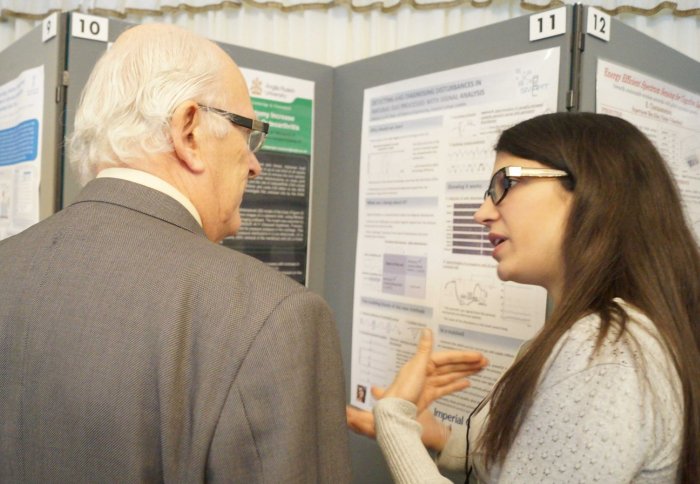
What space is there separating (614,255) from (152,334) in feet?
2.14

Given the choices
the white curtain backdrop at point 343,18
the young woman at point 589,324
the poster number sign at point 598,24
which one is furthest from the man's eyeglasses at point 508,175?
the white curtain backdrop at point 343,18

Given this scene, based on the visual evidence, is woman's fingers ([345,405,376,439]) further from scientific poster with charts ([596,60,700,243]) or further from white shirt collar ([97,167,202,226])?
scientific poster with charts ([596,60,700,243])

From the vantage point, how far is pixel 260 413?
26.3 inches

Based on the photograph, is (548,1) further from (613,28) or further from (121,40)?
(121,40)

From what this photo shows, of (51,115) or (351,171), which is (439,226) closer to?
(351,171)

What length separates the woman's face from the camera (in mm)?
967

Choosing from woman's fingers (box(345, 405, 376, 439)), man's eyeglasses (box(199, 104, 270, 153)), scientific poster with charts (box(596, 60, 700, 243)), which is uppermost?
scientific poster with charts (box(596, 60, 700, 243))

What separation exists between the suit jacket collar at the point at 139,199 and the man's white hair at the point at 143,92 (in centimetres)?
5

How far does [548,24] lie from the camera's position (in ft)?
4.02

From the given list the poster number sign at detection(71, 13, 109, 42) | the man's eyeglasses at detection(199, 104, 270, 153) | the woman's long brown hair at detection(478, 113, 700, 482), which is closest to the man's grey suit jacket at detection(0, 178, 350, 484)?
the man's eyeglasses at detection(199, 104, 270, 153)

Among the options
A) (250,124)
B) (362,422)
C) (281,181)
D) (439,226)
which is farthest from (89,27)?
(362,422)

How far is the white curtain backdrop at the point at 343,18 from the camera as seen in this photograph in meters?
2.02

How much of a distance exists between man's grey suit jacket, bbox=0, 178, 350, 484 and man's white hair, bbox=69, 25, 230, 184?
0.08m

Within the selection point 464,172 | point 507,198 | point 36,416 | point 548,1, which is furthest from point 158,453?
point 548,1
